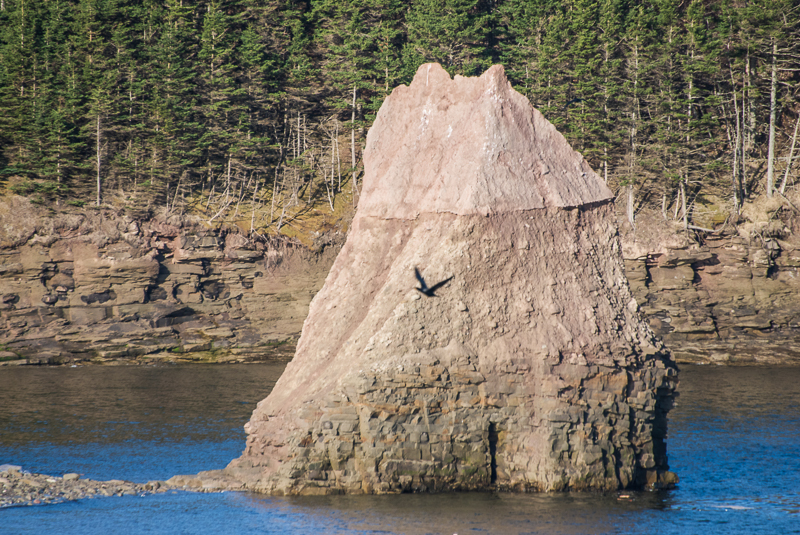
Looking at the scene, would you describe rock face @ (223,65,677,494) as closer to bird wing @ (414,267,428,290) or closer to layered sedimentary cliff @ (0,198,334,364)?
bird wing @ (414,267,428,290)

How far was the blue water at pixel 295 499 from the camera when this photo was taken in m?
16.3

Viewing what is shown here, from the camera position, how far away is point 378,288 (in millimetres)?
20719

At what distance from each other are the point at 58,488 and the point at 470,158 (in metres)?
12.8

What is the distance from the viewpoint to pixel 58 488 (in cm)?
1920

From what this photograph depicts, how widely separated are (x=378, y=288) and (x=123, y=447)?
11.2 meters

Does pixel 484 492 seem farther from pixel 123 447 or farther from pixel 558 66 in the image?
pixel 558 66

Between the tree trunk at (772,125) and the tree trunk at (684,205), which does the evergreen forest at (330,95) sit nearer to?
the tree trunk at (772,125)

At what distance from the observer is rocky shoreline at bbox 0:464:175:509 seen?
18.3 metres

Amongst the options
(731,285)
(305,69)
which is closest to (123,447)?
(731,285)

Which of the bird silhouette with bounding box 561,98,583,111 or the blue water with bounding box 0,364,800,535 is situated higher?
the bird silhouette with bounding box 561,98,583,111

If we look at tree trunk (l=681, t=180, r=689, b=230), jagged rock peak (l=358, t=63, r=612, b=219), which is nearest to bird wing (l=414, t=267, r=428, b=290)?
jagged rock peak (l=358, t=63, r=612, b=219)

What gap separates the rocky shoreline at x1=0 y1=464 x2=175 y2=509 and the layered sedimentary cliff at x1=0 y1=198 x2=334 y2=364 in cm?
2946

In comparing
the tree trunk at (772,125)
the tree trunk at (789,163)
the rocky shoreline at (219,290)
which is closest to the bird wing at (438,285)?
the rocky shoreline at (219,290)

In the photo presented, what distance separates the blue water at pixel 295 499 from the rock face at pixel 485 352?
0.72 meters
